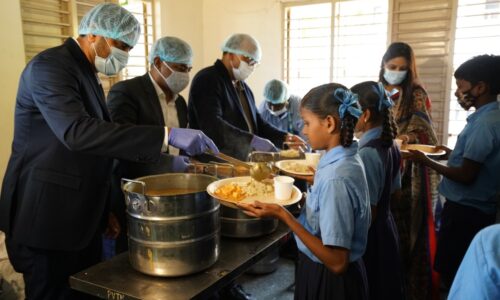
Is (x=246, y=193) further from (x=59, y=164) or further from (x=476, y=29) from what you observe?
(x=476, y=29)

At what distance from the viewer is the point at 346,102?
1.15 m

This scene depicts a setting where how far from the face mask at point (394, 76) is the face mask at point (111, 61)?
5.35 feet

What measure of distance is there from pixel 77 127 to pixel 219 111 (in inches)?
44.1

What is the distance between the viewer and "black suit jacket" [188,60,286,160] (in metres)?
2.31

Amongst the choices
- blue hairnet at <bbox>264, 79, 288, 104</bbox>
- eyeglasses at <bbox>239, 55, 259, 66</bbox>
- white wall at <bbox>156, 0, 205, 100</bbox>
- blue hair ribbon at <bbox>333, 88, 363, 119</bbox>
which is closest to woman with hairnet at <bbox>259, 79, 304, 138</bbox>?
blue hairnet at <bbox>264, 79, 288, 104</bbox>

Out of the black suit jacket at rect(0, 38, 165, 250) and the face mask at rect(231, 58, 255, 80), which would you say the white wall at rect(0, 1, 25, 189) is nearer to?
the black suit jacket at rect(0, 38, 165, 250)

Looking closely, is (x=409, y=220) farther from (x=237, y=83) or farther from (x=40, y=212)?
(x=40, y=212)

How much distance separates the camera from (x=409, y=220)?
90.0 inches

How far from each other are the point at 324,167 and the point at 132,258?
711 mm

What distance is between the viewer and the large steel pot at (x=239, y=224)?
1525 mm

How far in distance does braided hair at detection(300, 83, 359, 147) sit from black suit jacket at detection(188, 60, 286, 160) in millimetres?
1146

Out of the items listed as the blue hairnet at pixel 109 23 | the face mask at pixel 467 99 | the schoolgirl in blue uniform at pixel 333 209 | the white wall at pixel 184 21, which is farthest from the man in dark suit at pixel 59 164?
the white wall at pixel 184 21

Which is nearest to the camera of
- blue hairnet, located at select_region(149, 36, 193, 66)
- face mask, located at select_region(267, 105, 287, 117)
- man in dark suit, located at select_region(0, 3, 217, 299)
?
man in dark suit, located at select_region(0, 3, 217, 299)

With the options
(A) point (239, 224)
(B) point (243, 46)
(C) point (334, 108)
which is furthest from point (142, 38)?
(C) point (334, 108)
